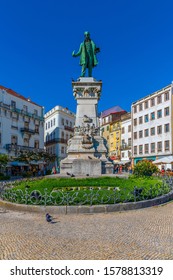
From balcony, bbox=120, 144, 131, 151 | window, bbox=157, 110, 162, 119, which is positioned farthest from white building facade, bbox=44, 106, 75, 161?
window, bbox=157, 110, 162, 119

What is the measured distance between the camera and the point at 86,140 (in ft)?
63.6

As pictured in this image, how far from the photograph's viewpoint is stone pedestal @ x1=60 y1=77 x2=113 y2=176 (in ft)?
59.8

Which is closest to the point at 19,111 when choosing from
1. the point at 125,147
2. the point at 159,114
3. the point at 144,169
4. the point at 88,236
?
the point at 125,147

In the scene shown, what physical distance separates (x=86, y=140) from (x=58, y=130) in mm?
39734

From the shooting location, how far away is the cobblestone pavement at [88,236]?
495 cm

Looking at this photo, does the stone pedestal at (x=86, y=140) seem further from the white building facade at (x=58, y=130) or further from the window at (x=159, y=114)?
the white building facade at (x=58, y=130)

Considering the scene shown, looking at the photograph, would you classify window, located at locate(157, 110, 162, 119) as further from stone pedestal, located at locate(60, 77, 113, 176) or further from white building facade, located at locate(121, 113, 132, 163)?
stone pedestal, located at locate(60, 77, 113, 176)

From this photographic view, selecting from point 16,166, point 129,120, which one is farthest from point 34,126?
point 129,120

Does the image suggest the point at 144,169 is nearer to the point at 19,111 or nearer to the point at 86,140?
the point at 86,140

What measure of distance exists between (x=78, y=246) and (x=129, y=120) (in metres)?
52.5

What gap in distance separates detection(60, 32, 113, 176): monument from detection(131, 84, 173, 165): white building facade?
2561cm

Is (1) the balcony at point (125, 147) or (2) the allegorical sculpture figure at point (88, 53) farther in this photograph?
(1) the balcony at point (125, 147)

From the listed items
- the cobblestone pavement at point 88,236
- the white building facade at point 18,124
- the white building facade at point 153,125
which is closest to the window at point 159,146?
the white building facade at point 153,125

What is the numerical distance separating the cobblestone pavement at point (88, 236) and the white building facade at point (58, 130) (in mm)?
49454
